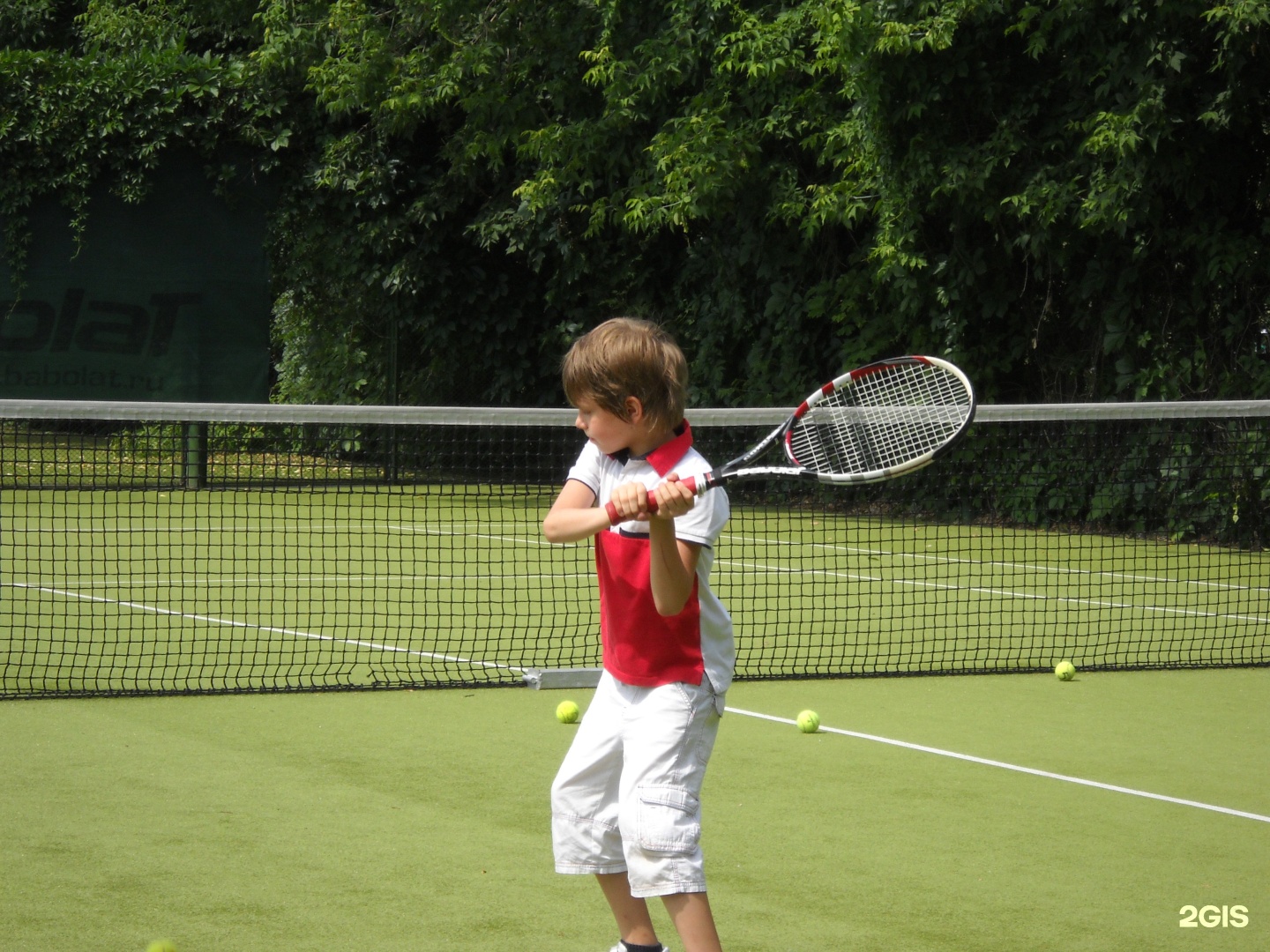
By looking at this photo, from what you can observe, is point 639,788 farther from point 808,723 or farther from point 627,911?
point 808,723

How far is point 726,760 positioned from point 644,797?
91.4 inches

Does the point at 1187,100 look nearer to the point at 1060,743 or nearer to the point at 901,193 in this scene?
the point at 901,193

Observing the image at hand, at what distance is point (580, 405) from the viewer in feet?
9.50

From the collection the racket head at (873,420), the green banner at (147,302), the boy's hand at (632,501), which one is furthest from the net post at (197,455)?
the boy's hand at (632,501)

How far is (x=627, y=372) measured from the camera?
111 inches

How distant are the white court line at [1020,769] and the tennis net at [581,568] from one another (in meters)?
0.92

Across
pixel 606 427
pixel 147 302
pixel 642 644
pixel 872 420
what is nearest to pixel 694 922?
pixel 642 644

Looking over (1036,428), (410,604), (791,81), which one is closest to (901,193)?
(791,81)

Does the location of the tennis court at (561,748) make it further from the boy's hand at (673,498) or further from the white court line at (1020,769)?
the boy's hand at (673,498)

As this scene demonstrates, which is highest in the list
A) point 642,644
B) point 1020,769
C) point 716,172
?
point 716,172

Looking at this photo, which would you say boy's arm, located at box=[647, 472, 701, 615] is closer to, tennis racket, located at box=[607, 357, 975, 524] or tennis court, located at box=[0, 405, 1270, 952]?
tennis racket, located at box=[607, 357, 975, 524]

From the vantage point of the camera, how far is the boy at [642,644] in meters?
2.78

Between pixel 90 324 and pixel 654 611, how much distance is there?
1359cm

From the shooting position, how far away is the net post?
15055 mm
